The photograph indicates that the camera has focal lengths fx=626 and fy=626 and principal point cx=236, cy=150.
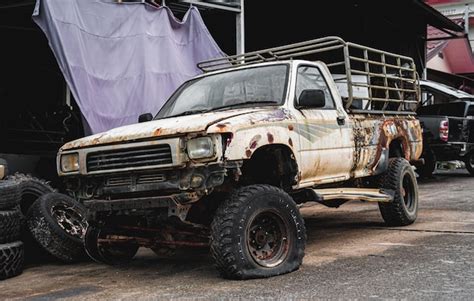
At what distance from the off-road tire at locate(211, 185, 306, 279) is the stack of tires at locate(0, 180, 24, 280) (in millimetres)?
2229

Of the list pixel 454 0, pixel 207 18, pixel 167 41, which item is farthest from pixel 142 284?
pixel 454 0

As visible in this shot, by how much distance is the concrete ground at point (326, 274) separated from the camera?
16.5 ft

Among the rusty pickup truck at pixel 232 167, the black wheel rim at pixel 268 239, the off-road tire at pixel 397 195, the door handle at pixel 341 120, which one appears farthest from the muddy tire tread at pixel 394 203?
the black wheel rim at pixel 268 239

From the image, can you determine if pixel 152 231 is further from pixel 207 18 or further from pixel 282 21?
pixel 282 21

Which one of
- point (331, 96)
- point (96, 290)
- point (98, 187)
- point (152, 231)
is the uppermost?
point (331, 96)

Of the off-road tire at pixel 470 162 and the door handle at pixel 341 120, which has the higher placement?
the door handle at pixel 341 120

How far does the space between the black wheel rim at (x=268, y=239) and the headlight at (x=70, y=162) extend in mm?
1909

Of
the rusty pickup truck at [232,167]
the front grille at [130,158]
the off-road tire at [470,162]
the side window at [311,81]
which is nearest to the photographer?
the rusty pickup truck at [232,167]

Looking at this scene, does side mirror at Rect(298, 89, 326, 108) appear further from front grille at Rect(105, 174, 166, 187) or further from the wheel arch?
front grille at Rect(105, 174, 166, 187)

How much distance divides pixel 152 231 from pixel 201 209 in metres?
0.51

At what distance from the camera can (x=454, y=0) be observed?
104ft

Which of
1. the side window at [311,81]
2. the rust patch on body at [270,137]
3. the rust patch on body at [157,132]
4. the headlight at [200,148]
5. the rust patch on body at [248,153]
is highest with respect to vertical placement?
the side window at [311,81]

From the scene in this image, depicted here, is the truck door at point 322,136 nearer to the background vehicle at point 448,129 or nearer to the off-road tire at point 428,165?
the background vehicle at point 448,129

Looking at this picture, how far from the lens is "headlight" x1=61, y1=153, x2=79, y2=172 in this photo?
20.4ft
